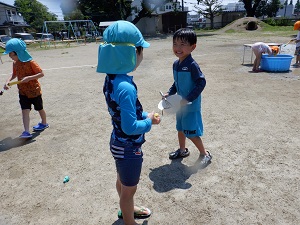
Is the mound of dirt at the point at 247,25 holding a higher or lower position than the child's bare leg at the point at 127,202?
higher

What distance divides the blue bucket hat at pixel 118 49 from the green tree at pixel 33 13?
222 feet

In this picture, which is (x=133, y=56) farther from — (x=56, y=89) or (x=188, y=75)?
(x=56, y=89)

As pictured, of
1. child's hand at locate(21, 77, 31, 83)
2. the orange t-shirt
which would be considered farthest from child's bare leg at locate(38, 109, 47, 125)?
child's hand at locate(21, 77, 31, 83)

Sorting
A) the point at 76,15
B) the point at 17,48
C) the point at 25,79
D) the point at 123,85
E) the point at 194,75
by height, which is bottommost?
the point at 25,79

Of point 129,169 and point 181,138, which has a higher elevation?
point 129,169

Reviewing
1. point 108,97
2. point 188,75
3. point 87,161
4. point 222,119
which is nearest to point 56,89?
point 87,161

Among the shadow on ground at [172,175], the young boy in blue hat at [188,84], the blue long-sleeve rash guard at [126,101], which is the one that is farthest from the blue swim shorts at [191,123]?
the blue long-sleeve rash guard at [126,101]

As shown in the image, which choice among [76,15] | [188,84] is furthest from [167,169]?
[76,15]

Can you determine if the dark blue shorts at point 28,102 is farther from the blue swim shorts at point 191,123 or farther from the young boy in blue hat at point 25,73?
the blue swim shorts at point 191,123

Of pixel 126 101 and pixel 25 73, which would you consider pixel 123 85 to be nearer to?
pixel 126 101

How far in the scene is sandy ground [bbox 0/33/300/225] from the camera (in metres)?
2.36

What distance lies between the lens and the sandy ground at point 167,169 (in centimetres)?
236

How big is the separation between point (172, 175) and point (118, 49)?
6.11 ft

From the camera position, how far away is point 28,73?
3.84 m
